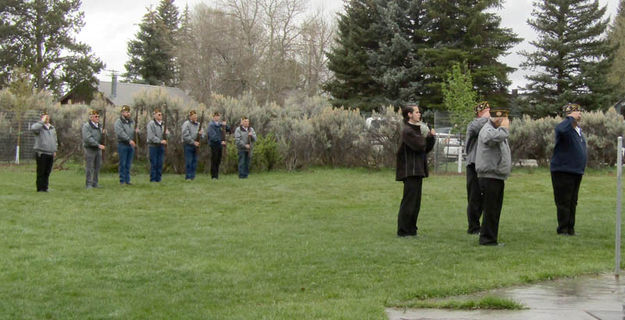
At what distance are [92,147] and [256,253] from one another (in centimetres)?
921

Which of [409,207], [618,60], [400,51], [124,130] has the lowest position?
[409,207]

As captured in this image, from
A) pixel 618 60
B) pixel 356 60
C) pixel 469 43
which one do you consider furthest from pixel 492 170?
pixel 618 60

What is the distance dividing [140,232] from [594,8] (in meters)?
44.3

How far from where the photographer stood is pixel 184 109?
22.5 m

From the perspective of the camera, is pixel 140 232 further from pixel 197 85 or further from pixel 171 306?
pixel 197 85

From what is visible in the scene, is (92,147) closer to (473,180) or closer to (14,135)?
(473,180)

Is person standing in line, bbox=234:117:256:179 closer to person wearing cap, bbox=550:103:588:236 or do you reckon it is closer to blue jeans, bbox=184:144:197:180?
blue jeans, bbox=184:144:197:180

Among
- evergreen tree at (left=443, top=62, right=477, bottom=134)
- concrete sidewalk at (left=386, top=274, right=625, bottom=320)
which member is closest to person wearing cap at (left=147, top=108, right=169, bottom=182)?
evergreen tree at (left=443, top=62, right=477, bottom=134)

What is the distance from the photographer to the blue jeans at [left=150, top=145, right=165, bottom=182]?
18.1 metres

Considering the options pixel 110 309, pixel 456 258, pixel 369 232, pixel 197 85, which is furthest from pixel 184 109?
pixel 197 85

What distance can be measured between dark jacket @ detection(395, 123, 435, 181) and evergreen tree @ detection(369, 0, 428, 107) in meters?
30.4

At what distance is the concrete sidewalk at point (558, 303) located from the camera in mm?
5320

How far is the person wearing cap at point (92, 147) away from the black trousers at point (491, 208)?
1007cm

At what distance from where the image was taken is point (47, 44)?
56.3 meters
